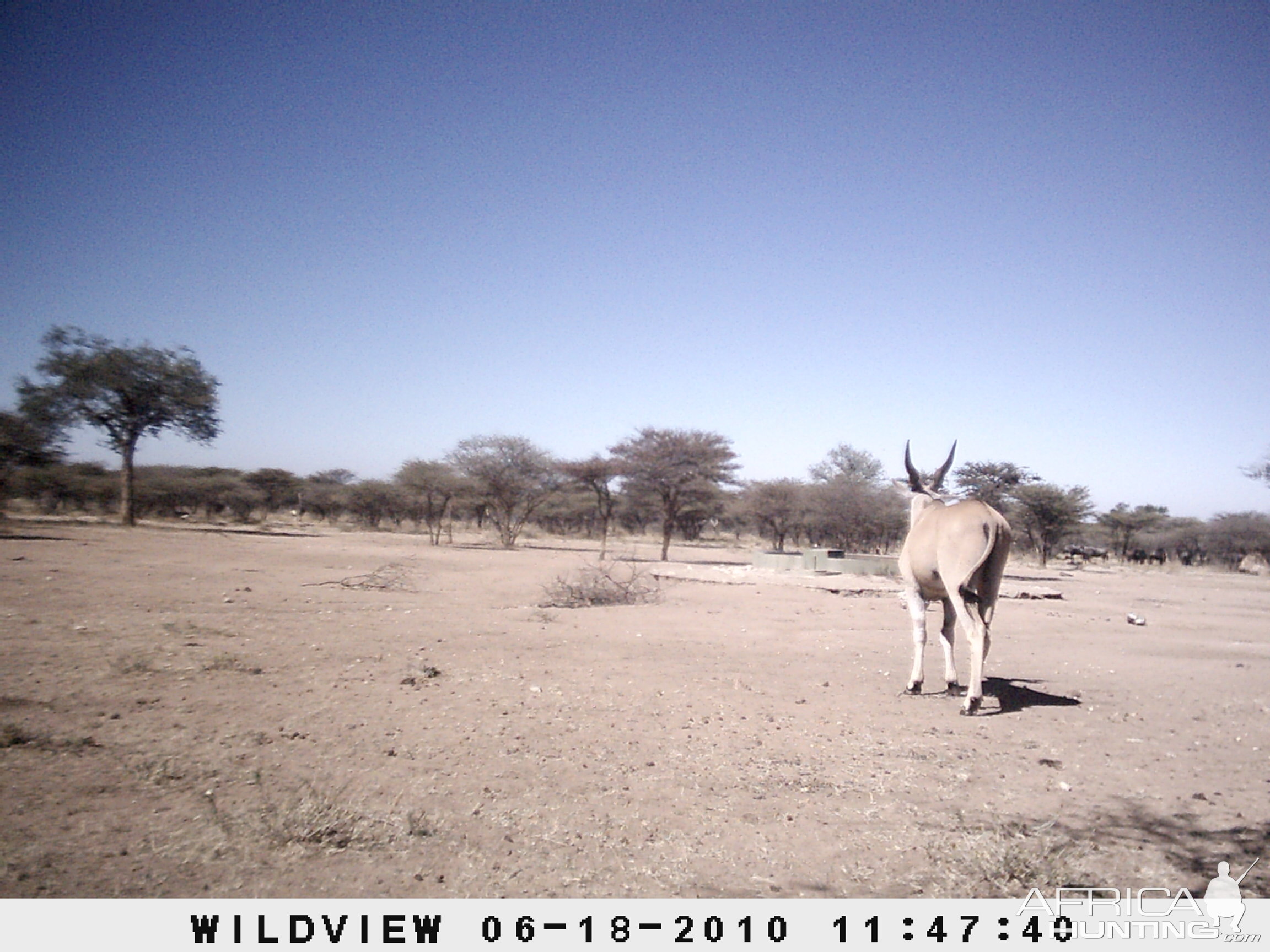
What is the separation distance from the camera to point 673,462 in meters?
31.3

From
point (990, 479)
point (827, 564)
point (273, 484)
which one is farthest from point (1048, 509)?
point (273, 484)

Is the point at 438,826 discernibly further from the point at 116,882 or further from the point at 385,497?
the point at 385,497

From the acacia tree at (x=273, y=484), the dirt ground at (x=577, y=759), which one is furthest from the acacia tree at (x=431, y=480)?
the dirt ground at (x=577, y=759)

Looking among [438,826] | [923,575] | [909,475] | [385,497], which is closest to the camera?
[438,826]

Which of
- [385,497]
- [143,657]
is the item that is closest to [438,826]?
[143,657]

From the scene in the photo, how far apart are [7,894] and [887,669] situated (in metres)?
7.94

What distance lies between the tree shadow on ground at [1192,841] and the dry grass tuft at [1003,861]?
324 millimetres

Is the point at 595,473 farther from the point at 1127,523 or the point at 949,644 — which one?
the point at 1127,523

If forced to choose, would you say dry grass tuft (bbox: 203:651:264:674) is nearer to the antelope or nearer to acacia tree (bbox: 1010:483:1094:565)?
the antelope

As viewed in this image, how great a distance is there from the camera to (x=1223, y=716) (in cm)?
650

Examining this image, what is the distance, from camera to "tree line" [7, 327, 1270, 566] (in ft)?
92.8

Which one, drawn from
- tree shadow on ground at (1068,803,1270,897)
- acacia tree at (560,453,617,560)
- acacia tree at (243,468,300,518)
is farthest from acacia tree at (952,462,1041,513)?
acacia tree at (243,468,300,518)

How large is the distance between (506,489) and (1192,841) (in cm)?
3461

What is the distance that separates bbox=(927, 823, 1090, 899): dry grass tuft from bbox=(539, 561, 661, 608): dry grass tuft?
9620 millimetres
